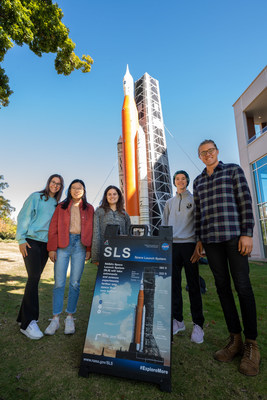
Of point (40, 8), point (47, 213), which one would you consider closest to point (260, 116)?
point (40, 8)

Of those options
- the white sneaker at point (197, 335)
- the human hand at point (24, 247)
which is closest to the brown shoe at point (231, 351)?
the white sneaker at point (197, 335)

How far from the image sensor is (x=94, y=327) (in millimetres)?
2139

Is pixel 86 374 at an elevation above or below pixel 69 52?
below

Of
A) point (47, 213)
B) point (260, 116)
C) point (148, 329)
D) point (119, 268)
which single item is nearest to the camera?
point (148, 329)

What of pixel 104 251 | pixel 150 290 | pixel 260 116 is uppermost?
pixel 260 116

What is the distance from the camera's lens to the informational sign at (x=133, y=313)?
1.95m

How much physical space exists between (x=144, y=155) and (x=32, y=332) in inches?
862

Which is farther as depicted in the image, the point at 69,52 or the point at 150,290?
the point at 69,52

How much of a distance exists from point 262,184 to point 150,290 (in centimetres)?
1416

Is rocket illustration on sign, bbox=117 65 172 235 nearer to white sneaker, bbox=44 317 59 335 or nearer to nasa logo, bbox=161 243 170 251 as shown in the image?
white sneaker, bbox=44 317 59 335

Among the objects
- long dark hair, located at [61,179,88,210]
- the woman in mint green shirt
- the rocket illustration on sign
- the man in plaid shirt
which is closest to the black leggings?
the woman in mint green shirt

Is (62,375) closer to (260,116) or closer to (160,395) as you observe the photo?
(160,395)

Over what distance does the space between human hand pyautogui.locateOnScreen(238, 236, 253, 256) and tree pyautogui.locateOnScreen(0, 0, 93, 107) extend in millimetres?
6970

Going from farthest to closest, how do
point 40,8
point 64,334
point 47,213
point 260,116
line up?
point 260,116 < point 40,8 < point 47,213 < point 64,334
